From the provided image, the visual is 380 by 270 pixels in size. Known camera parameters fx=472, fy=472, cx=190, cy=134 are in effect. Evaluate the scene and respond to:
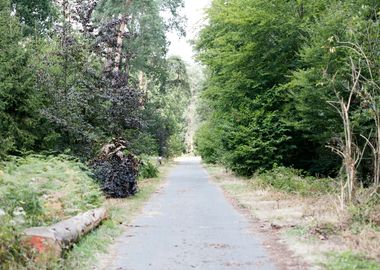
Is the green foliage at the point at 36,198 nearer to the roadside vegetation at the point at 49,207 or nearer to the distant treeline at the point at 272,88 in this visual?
the roadside vegetation at the point at 49,207

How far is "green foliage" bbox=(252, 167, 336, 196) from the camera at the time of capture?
15039mm

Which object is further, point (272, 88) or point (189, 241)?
point (272, 88)

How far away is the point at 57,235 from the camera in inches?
277

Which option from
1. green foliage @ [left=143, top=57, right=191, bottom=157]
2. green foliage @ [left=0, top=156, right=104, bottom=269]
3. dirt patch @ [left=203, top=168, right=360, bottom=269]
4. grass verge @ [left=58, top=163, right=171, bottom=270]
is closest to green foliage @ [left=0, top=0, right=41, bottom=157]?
green foliage @ [left=0, top=156, right=104, bottom=269]

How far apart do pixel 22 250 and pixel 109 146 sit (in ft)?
33.5

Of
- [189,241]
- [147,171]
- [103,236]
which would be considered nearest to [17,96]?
[103,236]

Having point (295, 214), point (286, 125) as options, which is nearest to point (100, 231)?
point (295, 214)

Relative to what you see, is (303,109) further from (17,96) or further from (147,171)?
(147,171)

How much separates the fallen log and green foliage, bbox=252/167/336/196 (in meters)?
7.59

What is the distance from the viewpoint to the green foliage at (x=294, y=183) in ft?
49.3

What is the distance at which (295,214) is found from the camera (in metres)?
11.5

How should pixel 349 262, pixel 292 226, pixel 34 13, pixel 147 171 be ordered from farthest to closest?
pixel 34 13, pixel 147 171, pixel 292 226, pixel 349 262

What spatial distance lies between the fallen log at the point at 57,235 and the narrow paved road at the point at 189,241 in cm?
73

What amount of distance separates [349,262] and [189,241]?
3.16 metres
